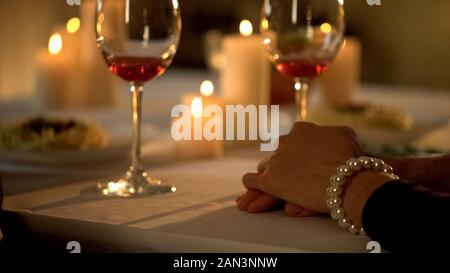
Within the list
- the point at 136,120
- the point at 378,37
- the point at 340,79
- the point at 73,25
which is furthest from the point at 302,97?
the point at 378,37

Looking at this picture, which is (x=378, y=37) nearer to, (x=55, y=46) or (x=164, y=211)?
(x=55, y=46)

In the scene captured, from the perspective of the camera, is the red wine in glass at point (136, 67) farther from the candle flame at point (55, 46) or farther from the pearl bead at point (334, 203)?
the candle flame at point (55, 46)

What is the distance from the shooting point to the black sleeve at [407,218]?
972 millimetres

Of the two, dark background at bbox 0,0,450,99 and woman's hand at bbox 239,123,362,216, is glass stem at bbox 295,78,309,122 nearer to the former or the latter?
woman's hand at bbox 239,123,362,216

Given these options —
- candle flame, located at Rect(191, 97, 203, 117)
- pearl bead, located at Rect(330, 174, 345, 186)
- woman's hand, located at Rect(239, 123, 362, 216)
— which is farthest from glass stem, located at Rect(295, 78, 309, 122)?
pearl bead, located at Rect(330, 174, 345, 186)

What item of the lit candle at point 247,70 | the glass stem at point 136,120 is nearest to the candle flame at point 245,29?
the lit candle at point 247,70

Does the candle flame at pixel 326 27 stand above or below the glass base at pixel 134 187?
above

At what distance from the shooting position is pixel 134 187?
1.31 m

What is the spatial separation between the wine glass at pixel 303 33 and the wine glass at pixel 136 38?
247 millimetres

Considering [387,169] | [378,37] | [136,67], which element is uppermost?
[136,67]

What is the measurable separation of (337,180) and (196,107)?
2.19 ft
